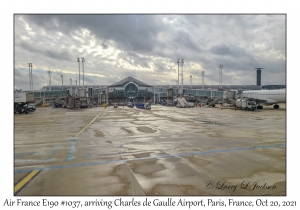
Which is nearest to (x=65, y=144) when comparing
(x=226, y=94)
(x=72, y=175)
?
(x=72, y=175)

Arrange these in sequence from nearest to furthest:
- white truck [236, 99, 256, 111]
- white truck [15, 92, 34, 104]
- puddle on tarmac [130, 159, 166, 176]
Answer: puddle on tarmac [130, 159, 166, 176], white truck [236, 99, 256, 111], white truck [15, 92, 34, 104]

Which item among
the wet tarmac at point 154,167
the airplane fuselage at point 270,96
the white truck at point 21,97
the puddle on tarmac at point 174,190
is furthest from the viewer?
the airplane fuselage at point 270,96

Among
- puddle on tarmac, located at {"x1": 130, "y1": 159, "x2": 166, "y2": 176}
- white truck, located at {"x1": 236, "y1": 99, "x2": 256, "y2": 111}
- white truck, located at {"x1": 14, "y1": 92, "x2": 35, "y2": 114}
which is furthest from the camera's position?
white truck, located at {"x1": 14, "y1": 92, "x2": 35, "y2": 114}

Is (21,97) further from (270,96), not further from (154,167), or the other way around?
(270,96)

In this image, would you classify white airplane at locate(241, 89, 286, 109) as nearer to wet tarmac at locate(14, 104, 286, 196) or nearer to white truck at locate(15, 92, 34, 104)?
wet tarmac at locate(14, 104, 286, 196)

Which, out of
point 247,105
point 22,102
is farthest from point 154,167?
point 22,102

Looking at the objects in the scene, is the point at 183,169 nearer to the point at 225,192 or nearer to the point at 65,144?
Answer: the point at 225,192

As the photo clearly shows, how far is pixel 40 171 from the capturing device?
30.2 ft

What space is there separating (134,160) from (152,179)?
2.69m

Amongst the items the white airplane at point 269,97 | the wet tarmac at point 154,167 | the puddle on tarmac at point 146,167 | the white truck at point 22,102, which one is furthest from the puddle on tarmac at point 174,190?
the white truck at point 22,102

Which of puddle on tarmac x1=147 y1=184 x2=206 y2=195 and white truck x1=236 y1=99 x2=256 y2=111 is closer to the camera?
puddle on tarmac x1=147 y1=184 x2=206 y2=195

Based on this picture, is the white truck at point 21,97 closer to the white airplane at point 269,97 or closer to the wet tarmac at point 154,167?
the wet tarmac at point 154,167

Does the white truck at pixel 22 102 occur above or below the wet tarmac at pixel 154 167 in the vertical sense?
above

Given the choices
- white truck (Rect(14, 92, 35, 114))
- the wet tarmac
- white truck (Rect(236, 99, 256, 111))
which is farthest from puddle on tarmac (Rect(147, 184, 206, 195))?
white truck (Rect(14, 92, 35, 114))
